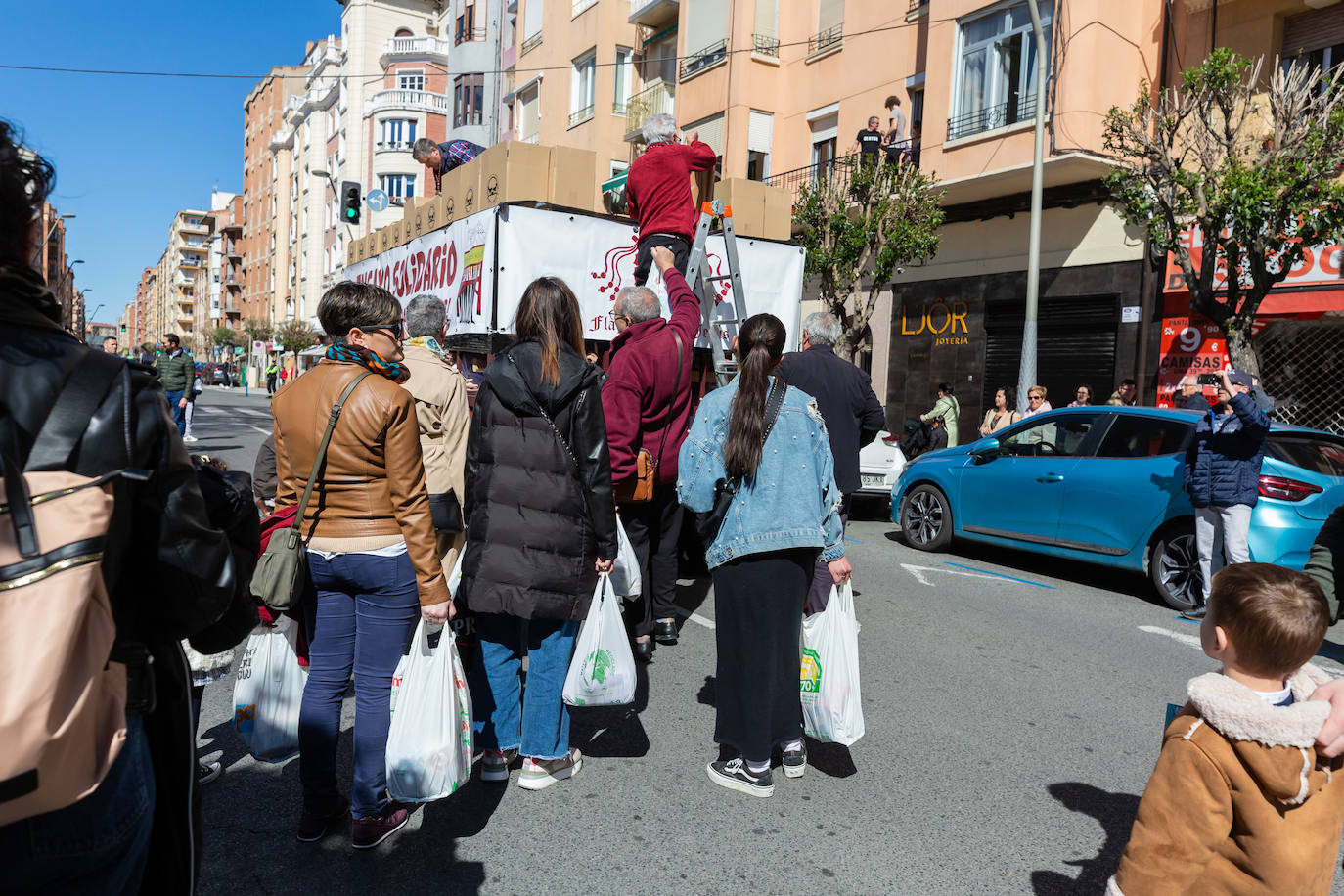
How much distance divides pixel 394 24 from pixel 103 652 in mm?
61071

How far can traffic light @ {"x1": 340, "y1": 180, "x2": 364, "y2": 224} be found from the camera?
1770 cm

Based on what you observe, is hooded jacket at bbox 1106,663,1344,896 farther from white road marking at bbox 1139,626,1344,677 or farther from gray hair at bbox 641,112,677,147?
gray hair at bbox 641,112,677,147

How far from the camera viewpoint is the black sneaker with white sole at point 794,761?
147 inches

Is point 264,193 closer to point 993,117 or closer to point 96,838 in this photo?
point 993,117

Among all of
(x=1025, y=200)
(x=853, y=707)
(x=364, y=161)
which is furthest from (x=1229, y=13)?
(x=364, y=161)

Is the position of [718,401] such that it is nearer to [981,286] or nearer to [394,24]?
[981,286]

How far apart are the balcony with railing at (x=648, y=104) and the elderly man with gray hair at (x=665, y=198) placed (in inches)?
793

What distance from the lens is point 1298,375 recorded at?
1358 centimetres

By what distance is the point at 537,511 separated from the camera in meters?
3.41

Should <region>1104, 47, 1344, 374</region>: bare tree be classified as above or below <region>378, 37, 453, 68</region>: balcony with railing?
below

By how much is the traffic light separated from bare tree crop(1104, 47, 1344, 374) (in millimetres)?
13216

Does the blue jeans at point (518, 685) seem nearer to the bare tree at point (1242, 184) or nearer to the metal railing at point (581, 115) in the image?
the bare tree at point (1242, 184)

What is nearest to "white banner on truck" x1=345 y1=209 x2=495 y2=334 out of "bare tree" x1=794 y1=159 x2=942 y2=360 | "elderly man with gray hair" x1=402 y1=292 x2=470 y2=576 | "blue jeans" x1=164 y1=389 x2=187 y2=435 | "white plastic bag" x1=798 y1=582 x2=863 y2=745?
"elderly man with gray hair" x1=402 y1=292 x2=470 y2=576

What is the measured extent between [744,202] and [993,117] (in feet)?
37.8
